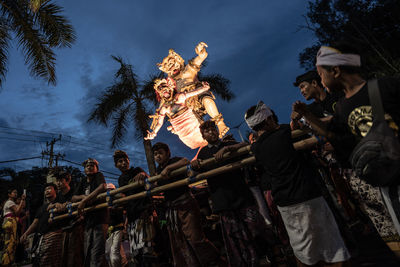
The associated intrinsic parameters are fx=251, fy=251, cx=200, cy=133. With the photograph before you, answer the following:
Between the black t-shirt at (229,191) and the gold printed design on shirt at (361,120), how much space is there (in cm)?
147

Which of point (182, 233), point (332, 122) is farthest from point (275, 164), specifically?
point (182, 233)

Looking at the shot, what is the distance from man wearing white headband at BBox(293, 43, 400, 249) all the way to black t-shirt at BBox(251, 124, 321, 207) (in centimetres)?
39

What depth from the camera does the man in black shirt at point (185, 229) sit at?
3010 mm

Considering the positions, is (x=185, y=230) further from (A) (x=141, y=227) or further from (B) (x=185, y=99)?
(B) (x=185, y=99)

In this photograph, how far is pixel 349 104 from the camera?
172cm

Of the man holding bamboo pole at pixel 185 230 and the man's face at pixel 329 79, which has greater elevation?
the man's face at pixel 329 79

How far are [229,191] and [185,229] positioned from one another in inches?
30.4

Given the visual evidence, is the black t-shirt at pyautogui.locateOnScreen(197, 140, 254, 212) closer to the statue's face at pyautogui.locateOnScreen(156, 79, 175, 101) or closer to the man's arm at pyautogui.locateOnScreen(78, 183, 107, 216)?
the man's arm at pyautogui.locateOnScreen(78, 183, 107, 216)

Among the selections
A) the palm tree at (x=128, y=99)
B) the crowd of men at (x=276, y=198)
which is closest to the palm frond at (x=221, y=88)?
the palm tree at (x=128, y=99)

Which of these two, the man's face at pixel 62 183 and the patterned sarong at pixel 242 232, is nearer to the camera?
the patterned sarong at pixel 242 232

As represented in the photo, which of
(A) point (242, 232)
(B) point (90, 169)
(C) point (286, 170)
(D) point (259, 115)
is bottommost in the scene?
(A) point (242, 232)

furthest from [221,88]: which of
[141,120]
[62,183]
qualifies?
[62,183]

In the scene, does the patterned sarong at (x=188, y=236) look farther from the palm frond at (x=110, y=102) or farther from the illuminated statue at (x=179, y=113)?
Result: the palm frond at (x=110, y=102)

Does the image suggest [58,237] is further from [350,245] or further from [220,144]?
[350,245]
